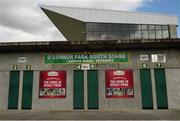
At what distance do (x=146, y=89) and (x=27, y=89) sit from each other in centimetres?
847

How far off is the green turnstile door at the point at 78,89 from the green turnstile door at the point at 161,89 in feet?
17.1

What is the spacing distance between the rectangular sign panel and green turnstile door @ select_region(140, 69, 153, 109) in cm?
158

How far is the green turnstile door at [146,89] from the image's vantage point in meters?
15.7

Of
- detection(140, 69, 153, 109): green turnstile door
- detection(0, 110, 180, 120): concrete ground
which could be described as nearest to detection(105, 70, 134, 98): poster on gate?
detection(140, 69, 153, 109): green turnstile door

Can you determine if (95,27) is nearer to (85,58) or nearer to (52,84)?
(85,58)

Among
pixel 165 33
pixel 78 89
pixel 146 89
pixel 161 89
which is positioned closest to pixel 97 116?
pixel 78 89

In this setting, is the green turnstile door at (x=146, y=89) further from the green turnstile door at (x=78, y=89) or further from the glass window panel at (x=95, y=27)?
the glass window panel at (x=95, y=27)

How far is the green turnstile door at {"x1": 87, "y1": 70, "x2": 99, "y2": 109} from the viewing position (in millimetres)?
15883

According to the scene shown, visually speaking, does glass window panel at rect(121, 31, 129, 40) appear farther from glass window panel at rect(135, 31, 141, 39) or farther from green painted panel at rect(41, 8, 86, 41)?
green painted panel at rect(41, 8, 86, 41)

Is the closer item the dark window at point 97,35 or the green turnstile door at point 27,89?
the green turnstile door at point 27,89

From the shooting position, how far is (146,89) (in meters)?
15.8

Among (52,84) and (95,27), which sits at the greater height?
(95,27)

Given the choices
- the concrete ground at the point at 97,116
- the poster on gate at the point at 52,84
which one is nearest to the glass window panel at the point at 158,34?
the poster on gate at the point at 52,84

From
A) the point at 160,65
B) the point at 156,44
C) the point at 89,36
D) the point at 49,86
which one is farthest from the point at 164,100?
the point at 89,36
